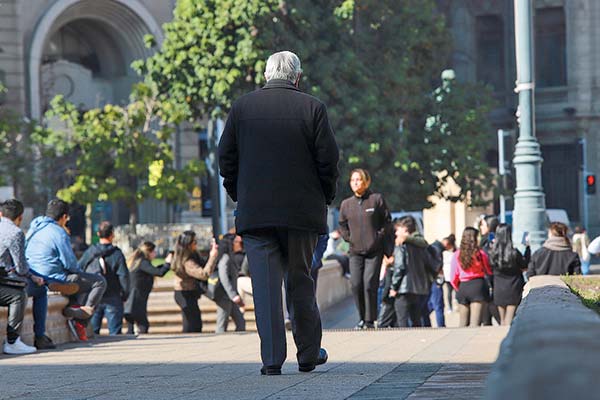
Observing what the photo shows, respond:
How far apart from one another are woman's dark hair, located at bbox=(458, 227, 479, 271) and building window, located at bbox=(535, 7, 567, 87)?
138 ft

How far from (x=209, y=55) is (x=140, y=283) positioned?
16583 millimetres

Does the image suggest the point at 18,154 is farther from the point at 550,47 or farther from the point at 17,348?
the point at 550,47

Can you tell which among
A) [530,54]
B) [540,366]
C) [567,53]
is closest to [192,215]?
[567,53]

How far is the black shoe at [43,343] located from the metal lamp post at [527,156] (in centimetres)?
683

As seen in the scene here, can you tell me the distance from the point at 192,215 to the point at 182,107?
1267 cm

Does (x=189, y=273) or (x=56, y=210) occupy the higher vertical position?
(x=56, y=210)

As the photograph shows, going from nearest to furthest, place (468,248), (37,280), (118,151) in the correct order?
(37,280)
(468,248)
(118,151)

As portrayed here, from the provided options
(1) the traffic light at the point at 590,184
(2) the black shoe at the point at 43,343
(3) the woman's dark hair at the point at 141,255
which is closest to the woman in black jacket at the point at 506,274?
(3) the woman's dark hair at the point at 141,255

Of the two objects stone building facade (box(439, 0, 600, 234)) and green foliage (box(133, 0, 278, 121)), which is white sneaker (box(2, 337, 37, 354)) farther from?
stone building facade (box(439, 0, 600, 234))

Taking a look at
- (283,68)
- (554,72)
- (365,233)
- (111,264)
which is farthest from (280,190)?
(554,72)

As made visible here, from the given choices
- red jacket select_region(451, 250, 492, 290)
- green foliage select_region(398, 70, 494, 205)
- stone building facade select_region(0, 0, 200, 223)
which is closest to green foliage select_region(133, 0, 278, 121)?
green foliage select_region(398, 70, 494, 205)

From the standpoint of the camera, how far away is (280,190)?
7430 mm

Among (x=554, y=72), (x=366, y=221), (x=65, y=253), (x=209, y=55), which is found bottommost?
(x=65, y=253)

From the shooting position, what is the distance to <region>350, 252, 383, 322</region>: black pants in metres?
14.2
